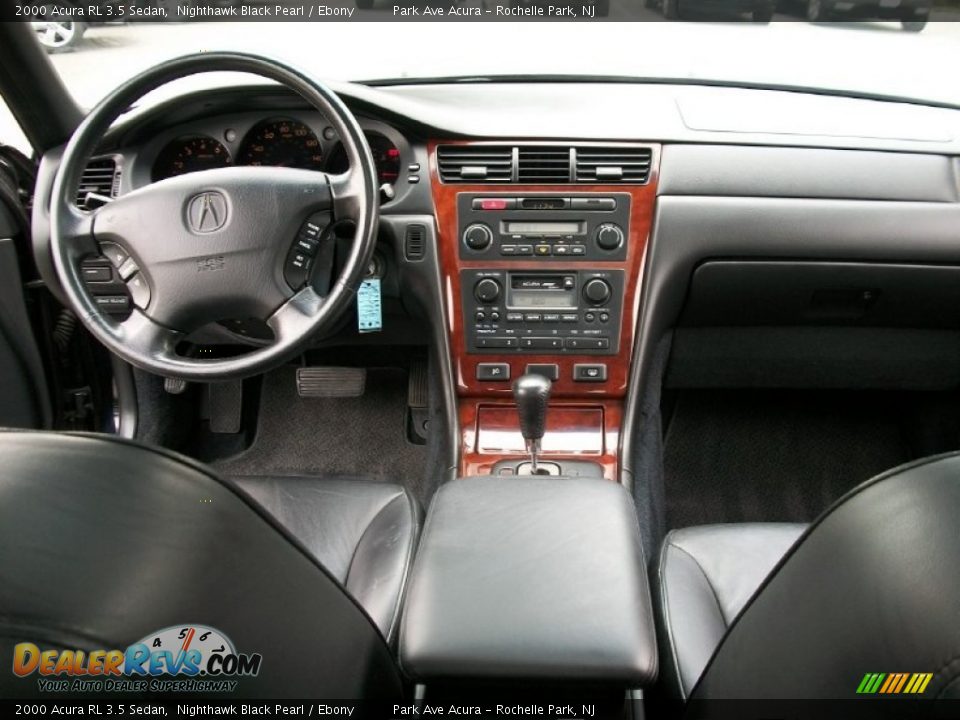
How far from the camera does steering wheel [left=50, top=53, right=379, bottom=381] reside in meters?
1.47

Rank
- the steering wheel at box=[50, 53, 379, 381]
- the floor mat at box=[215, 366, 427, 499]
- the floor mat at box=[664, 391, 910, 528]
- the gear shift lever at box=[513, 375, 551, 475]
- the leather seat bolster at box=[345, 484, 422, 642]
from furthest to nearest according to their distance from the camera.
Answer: the floor mat at box=[215, 366, 427, 499]
the floor mat at box=[664, 391, 910, 528]
the gear shift lever at box=[513, 375, 551, 475]
the steering wheel at box=[50, 53, 379, 381]
the leather seat bolster at box=[345, 484, 422, 642]

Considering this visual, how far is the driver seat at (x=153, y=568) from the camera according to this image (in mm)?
567

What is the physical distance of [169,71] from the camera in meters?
1.48

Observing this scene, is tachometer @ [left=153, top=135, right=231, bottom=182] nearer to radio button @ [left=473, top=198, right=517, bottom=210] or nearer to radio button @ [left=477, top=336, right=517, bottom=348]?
radio button @ [left=473, top=198, right=517, bottom=210]

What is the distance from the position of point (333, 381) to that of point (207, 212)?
1058mm

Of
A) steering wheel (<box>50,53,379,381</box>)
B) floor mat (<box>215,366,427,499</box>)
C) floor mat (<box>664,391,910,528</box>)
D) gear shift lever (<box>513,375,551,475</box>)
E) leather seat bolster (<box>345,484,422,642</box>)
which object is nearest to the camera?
leather seat bolster (<box>345,484,422,642</box>)

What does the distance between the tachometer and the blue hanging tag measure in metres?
0.49

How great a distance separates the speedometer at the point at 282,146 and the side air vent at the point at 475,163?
1.07 ft

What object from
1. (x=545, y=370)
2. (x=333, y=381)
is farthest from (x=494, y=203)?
(x=333, y=381)

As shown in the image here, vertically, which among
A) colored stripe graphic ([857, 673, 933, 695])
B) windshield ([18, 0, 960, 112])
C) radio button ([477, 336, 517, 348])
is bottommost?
radio button ([477, 336, 517, 348])

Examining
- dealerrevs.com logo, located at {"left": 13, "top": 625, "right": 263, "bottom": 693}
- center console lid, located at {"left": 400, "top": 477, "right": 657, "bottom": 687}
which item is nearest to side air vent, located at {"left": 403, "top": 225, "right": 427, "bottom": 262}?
center console lid, located at {"left": 400, "top": 477, "right": 657, "bottom": 687}

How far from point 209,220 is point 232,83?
0.49 meters

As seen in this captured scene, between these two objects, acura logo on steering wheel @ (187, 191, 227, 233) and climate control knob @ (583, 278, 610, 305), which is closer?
acura logo on steering wheel @ (187, 191, 227, 233)

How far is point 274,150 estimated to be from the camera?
198 centimetres
